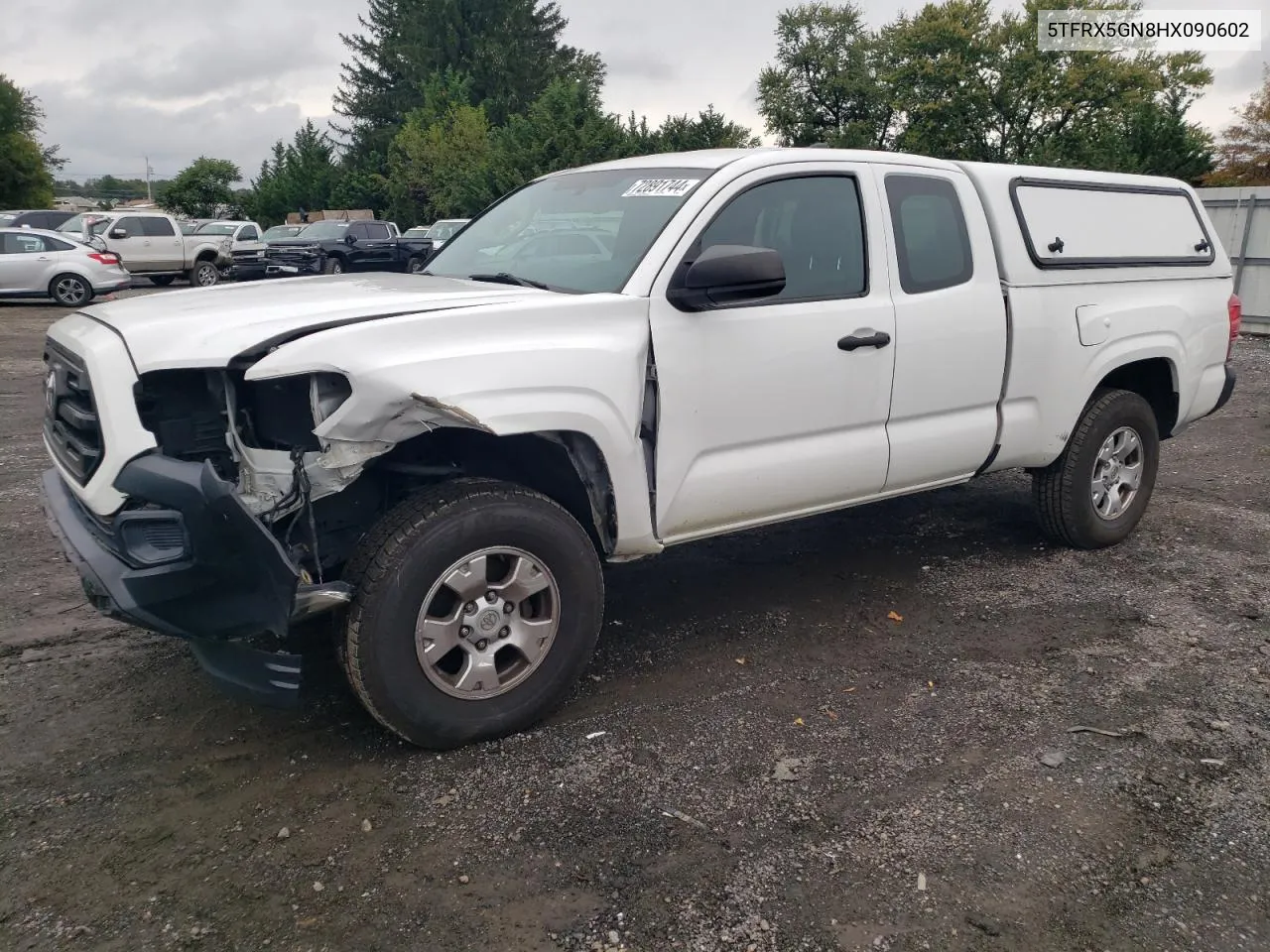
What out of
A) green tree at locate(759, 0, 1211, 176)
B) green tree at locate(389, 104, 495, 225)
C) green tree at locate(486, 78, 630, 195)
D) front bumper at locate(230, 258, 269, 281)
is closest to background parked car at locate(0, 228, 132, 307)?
front bumper at locate(230, 258, 269, 281)

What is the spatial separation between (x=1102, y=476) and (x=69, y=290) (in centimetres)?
1904

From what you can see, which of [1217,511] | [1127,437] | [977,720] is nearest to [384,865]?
[977,720]

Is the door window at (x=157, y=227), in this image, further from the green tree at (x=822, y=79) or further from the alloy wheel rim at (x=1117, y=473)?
the green tree at (x=822, y=79)

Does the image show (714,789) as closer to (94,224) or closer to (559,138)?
(94,224)

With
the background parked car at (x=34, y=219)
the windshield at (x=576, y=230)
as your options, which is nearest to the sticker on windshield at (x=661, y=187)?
the windshield at (x=576, y=230)

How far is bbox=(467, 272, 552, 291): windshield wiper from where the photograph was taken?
374cm

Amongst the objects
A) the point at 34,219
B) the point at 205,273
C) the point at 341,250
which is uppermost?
the point at 34,219

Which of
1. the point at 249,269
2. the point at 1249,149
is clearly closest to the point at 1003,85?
the point at 1249,149

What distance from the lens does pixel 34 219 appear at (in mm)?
25703

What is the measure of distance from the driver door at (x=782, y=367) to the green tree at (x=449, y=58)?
49.0m

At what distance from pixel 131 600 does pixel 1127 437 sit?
15.6ft

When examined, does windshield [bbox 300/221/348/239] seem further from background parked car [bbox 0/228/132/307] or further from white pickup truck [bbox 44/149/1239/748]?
white pickup truck [bbox 44/149/1239/748]

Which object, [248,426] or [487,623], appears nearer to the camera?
[248,426]

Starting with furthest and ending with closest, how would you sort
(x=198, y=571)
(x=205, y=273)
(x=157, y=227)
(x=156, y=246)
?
(x=205, y=273) → (x=157, y=227) → (x=156, y=246) → (x=198, y=571)
